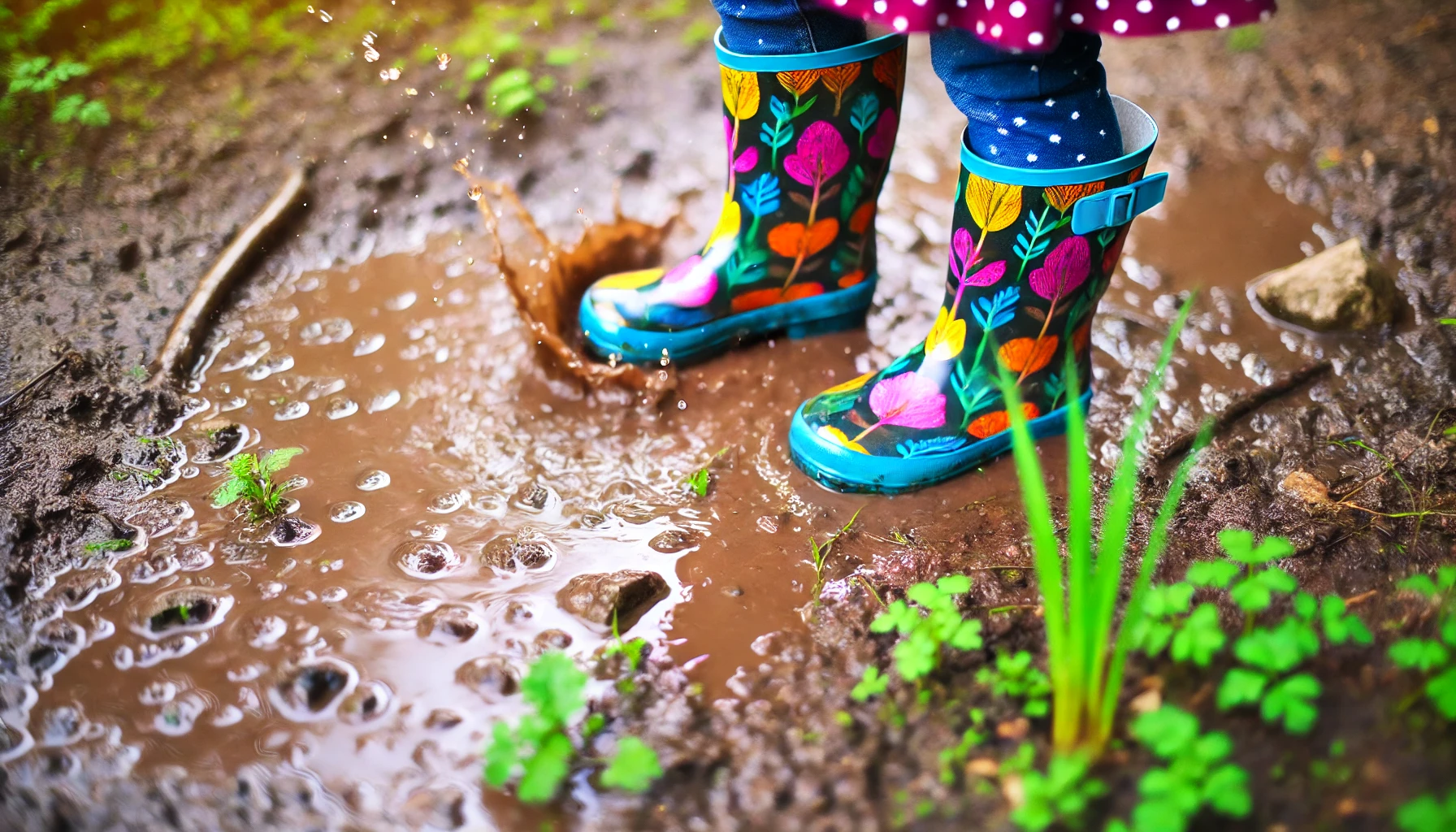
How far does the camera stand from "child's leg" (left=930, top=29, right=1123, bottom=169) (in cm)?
126

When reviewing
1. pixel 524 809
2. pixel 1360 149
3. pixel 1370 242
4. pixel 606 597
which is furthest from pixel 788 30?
pixel 1360 149

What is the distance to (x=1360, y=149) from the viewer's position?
94.0 inches

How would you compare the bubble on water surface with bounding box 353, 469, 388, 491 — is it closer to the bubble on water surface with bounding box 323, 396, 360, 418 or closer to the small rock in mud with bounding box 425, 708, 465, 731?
the bubble on water surface with bounding box 323, 396, 360, 418

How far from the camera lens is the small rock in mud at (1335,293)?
1896 millimetres

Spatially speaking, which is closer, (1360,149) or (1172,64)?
(1360,149)

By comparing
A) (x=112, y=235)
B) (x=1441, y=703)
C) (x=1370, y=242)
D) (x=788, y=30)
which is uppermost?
(x=788, y=30)

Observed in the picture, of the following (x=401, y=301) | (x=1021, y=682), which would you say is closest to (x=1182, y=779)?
(x=1021, y=682)

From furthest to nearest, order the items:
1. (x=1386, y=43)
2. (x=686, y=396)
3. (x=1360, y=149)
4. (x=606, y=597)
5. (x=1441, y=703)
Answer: (x=1386, y=43) < (x=1360, y=149) < (x=686, y=396) < (x=606, y=597) < (x=1441, y=703)

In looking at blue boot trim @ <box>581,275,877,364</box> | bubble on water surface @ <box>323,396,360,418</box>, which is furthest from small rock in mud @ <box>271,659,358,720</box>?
blue boot trim @ <box>581,275,877,364</box>

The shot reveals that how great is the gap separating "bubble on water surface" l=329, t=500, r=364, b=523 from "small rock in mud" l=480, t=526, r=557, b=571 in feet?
0.78

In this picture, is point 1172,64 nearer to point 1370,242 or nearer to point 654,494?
point 1370,242

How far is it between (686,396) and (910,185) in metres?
0.98

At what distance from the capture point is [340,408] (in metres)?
1.77

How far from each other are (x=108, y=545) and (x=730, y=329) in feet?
3.69
